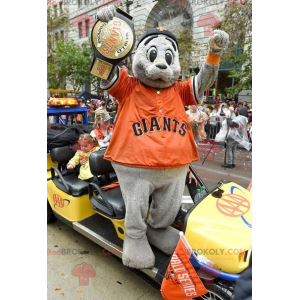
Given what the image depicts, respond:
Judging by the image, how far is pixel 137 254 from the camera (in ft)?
6.72

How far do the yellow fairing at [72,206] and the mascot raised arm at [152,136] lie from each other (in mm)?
817

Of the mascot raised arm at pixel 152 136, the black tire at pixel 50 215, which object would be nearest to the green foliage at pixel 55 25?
the black tire at pixel 50 215

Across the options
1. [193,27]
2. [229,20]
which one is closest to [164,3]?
[193,27]

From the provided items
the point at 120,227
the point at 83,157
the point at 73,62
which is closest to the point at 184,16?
the point at 73,62

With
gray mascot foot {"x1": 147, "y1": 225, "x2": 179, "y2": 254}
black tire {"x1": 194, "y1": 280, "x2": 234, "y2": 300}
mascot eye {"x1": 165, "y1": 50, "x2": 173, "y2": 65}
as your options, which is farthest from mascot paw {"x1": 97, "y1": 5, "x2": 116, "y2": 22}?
black tire {"x1": 194, "y1": 280, "x2": 234, "y2": 300}

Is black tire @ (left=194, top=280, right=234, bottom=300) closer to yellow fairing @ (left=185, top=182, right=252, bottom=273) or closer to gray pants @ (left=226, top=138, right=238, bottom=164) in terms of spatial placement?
yellow fairing @ (left=185, top=182, right=252, bottom=273)

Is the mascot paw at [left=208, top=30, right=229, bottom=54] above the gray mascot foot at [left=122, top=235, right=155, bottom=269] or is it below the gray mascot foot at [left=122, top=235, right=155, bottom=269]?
above

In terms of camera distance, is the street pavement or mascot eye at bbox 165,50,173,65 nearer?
mascot eye at bbox 165,50,173,65

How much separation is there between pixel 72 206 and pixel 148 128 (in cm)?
135

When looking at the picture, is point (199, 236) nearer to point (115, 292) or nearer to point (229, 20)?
point (115, 292)

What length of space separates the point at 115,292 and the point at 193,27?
1442cm

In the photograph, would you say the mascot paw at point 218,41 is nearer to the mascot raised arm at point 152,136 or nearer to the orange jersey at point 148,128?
the mascot raised arm at point 152,136

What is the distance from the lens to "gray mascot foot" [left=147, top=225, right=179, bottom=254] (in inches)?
86.5

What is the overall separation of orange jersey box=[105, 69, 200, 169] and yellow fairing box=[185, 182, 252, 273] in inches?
16.8
